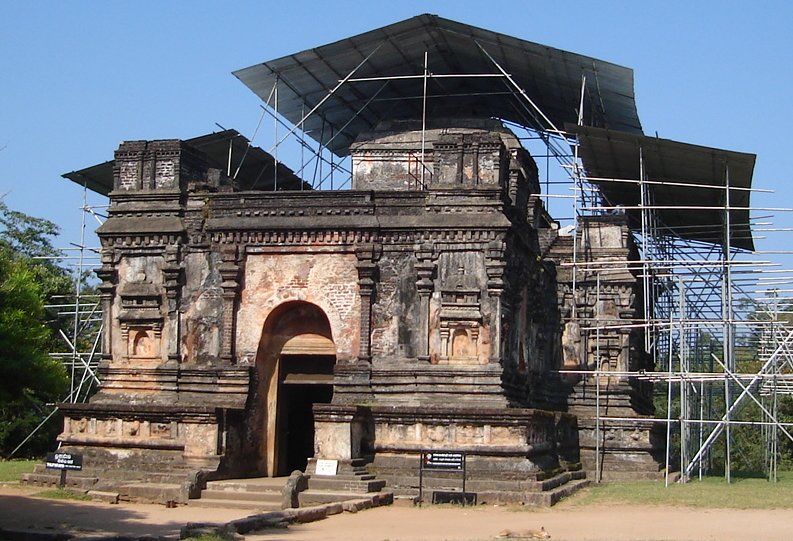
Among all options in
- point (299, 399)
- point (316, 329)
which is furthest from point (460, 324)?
point (299, 399)

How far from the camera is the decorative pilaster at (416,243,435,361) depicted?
23.4 meters

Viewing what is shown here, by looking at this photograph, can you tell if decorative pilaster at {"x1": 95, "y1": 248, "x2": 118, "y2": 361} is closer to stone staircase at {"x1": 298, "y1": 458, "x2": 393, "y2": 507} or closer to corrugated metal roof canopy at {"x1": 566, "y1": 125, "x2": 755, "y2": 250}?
stone staircase at {"x1": 298, "y1": 458, "x2": 393, "y2": 507}

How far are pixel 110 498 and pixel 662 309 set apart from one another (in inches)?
843

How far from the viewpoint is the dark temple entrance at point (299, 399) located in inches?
971

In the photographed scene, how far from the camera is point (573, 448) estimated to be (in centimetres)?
2772

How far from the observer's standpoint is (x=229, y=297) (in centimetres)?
2438

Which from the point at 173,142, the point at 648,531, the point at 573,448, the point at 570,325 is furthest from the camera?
the point at 570,325

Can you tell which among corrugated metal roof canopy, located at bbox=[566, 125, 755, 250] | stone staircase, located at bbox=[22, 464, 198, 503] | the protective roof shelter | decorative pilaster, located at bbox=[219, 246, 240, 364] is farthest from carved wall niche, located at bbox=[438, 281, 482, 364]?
the protective roof shelter

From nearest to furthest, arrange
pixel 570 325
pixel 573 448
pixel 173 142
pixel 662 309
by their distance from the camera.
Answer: pixel 173 142 < pixel 573 448 < pixel 570 325 < pixel 662 309

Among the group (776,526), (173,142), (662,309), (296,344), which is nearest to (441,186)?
(296,344)

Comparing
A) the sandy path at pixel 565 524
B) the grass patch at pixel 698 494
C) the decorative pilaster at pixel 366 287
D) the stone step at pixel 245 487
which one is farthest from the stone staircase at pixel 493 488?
the decorative pilaster at pixel 366 287

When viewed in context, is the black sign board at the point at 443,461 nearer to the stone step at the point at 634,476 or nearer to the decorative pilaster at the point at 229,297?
the decorative pilaster at the point at 229,297

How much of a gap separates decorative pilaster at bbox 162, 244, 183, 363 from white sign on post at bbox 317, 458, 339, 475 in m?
5.04

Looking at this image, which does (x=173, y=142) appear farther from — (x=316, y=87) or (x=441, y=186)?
(x=316, y=87)
